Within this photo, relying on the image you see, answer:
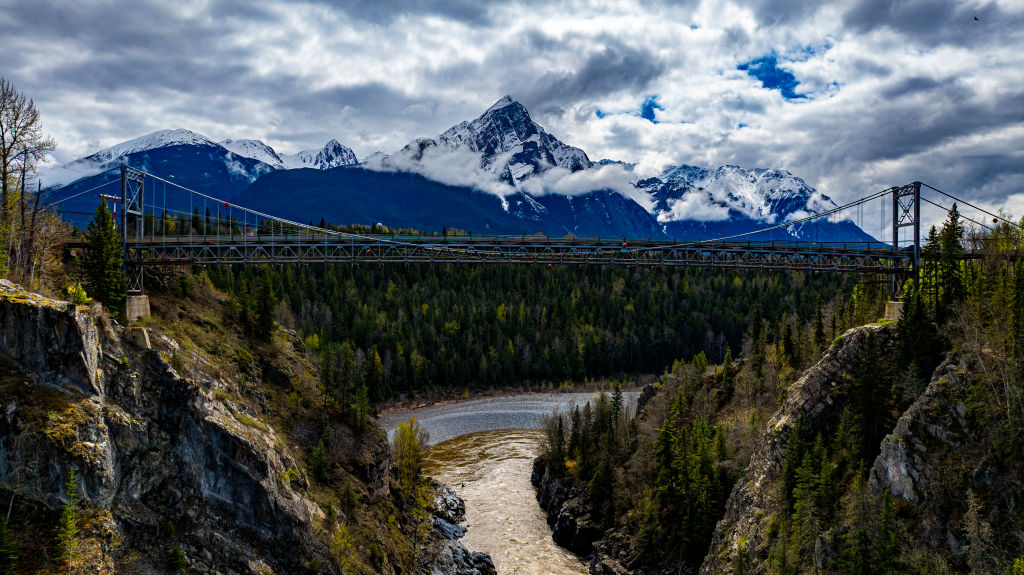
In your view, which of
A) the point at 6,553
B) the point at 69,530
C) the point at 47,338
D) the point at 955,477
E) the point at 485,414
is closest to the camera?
the point at 6,553

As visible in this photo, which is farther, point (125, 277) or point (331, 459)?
point (331, 459)

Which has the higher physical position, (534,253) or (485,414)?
(534,253)

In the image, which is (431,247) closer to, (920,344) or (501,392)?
(920,344)

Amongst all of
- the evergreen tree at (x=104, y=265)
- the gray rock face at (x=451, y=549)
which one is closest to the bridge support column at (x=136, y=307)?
the evergreen tree at (x=104, y=265)

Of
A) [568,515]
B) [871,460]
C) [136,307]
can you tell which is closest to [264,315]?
[136,307]

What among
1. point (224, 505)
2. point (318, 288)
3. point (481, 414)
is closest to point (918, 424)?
point (224, 505)

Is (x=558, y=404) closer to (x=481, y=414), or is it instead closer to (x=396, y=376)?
(x=481, y=414)
